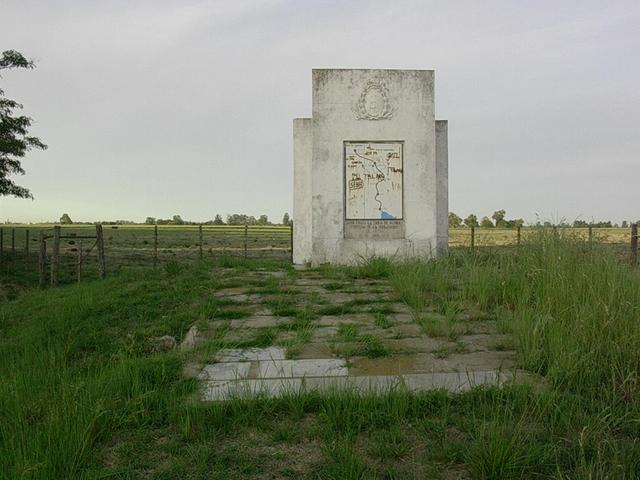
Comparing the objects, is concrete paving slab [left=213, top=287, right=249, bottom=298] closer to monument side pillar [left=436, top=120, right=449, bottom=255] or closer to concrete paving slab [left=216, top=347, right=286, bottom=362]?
concrete paving slab [left=216, top=347, right=286, bottom=362]

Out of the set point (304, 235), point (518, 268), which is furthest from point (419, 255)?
point (518, 268)

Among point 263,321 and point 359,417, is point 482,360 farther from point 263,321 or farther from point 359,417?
point 263,321

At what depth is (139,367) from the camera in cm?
372

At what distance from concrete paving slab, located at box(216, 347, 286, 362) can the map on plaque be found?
551cm

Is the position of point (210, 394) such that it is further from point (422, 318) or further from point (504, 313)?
point (504, 313)

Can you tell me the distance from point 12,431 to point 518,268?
5.01 metres

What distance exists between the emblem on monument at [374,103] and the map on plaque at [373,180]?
0.52 metres

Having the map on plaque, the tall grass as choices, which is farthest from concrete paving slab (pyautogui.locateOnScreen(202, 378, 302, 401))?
the map on plaque

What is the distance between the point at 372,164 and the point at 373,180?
31cm

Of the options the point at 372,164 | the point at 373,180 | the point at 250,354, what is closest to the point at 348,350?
the point at 250,354

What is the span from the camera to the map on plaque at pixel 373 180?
961 cm

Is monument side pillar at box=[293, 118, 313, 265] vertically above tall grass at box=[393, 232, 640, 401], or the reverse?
monument side pillar at box=[293, 118, 313, 265]

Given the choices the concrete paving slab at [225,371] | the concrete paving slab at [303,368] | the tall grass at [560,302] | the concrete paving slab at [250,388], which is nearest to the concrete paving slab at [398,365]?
the concrete paving slab at [303,368]

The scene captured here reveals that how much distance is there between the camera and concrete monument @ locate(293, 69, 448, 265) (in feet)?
31.5
